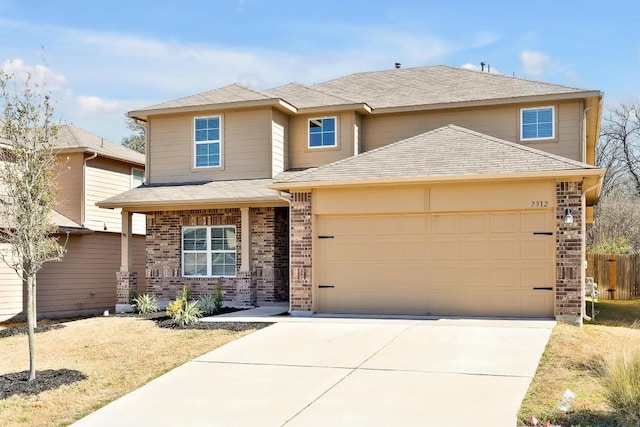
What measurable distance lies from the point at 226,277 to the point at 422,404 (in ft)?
35.7

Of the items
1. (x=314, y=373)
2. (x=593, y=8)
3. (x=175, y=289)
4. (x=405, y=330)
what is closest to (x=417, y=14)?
(x=593, y=8)

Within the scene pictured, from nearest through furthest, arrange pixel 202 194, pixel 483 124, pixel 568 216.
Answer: pixel 568 216
pixel 202 194
pixel 483 124

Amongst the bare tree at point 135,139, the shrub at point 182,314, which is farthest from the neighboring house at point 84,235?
the bare tree at point 135,139

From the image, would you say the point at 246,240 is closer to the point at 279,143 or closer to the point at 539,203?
the point at 279,143

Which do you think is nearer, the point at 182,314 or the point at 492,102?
the point at 182,314

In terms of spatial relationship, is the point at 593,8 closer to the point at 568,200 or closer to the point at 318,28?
the point at 568,200

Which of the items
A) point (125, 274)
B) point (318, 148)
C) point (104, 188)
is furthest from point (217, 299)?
point (104, 188)

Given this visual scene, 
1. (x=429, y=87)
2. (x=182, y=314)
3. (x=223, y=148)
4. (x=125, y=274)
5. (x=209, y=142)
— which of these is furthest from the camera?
(x=429, y=87)

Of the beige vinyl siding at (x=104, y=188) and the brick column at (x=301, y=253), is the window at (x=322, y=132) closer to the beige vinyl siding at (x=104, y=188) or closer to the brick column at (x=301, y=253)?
the brick column at (x=301, y=253)

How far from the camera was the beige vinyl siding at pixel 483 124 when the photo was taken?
1662cm

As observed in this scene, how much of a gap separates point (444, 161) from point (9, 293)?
12.0 metres

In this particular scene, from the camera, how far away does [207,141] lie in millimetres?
18484

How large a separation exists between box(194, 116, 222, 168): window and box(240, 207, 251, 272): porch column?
204cm

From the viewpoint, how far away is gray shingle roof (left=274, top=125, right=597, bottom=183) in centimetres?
1293
